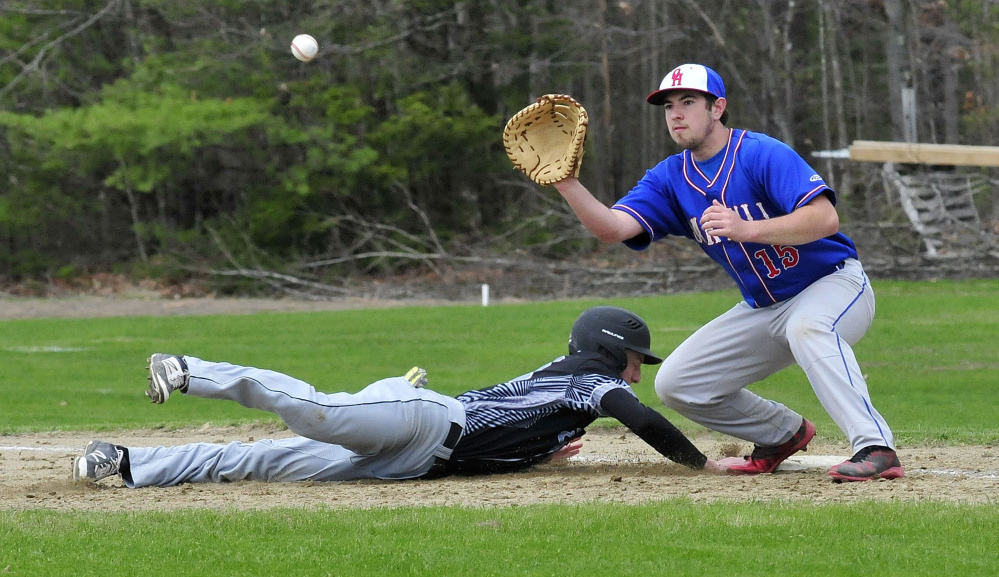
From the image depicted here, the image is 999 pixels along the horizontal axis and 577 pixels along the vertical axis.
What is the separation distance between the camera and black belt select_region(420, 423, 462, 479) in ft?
19.1

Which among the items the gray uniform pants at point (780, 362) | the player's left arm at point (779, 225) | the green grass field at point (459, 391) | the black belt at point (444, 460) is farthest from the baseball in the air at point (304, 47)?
the player's left arm at point (779, 225)

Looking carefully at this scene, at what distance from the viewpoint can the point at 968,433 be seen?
299 inches

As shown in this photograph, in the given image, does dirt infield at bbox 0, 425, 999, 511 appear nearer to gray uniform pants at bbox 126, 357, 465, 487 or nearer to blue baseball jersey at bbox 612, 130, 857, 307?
gray uniform pants at bbox 126, 357, 465, 487

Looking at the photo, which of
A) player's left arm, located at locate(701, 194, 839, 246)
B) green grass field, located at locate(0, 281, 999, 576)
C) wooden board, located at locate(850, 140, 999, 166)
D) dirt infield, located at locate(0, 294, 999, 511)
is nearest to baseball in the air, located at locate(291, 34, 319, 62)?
green grass field, located at locate(0, 281, 999, 576)

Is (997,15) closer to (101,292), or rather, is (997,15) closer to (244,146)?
(244,146)

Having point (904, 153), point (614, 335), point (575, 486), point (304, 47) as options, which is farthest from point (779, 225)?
point (904, 153)

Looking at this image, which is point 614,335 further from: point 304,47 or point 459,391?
point 304,47

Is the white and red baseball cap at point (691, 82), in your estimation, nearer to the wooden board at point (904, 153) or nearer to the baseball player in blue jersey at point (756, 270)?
the baseball player in blue jersey at point (756, 270)

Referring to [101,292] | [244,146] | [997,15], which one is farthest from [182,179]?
[997,15]

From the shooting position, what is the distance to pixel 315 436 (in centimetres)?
560

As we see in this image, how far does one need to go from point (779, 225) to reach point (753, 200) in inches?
17.7

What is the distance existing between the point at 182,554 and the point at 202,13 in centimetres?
2411

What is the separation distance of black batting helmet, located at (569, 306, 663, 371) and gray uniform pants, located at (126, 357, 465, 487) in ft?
2.50

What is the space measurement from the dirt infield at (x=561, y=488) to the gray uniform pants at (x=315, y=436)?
0.32 ft
